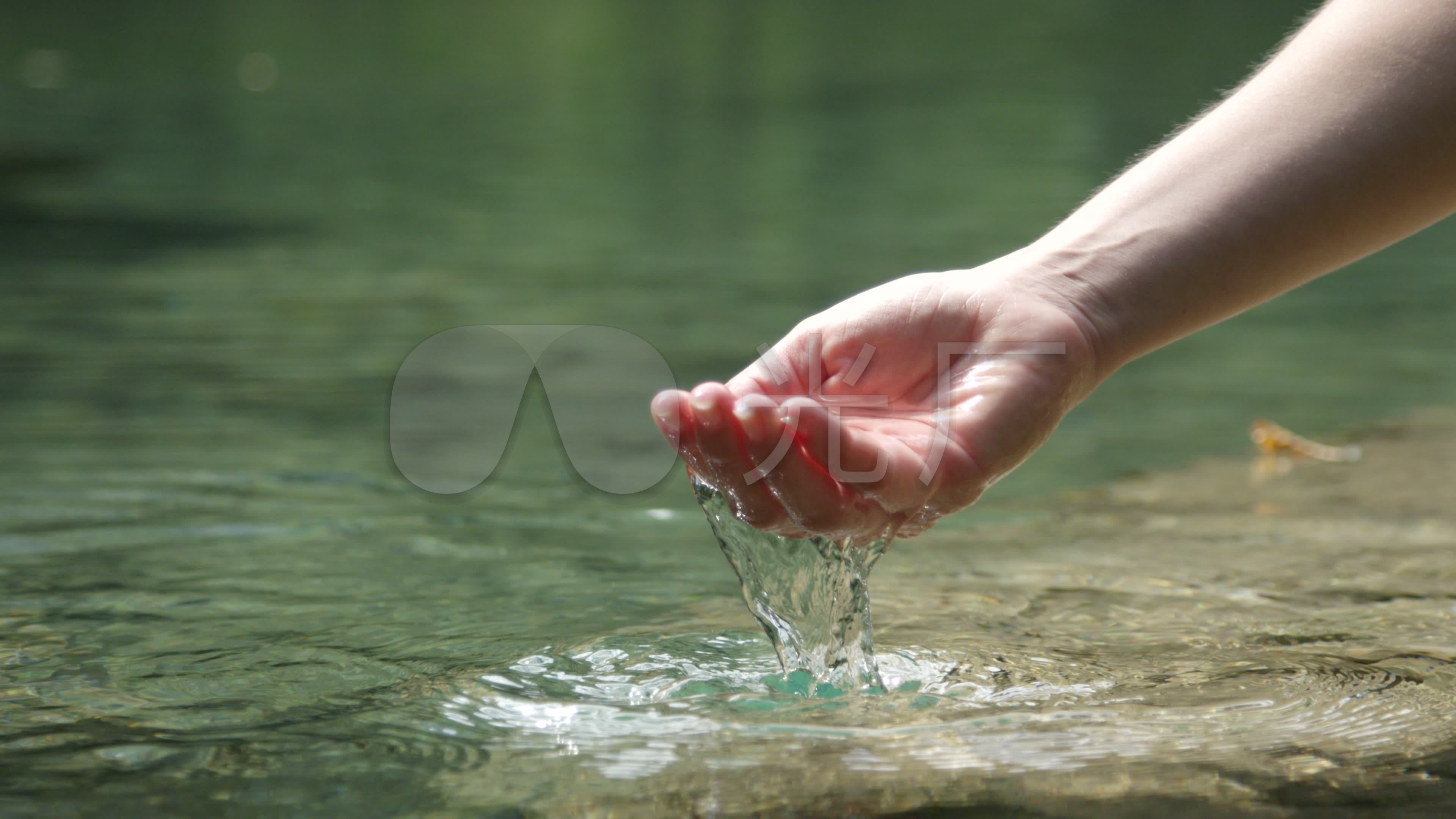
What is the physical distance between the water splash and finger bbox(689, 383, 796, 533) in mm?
161

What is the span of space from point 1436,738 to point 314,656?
1.62 meters

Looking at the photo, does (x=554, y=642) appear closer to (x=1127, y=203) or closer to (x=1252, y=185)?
(x=1127, y=203)

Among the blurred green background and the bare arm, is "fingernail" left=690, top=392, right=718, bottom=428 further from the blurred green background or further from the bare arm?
the blurred green background

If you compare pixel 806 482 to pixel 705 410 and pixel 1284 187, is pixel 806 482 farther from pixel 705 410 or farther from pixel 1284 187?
pixel 1284 187

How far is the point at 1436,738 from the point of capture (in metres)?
1.82

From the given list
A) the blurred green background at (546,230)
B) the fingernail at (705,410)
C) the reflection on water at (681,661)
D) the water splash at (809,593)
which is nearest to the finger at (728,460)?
the fingernail at (705,410)

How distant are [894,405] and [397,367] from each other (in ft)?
9.87

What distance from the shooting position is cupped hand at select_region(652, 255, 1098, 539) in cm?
179

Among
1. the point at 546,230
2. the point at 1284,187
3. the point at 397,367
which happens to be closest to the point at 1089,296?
the point at 1284,187

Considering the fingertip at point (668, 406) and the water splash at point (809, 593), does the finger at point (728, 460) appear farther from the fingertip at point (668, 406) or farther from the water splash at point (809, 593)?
the water splash at point (809, 593)

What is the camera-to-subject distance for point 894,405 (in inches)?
86.2

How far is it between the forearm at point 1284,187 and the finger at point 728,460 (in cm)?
54

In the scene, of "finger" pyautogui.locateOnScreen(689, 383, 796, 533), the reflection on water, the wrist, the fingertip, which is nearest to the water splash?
the reflection on water

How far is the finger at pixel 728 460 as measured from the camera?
1757mm
